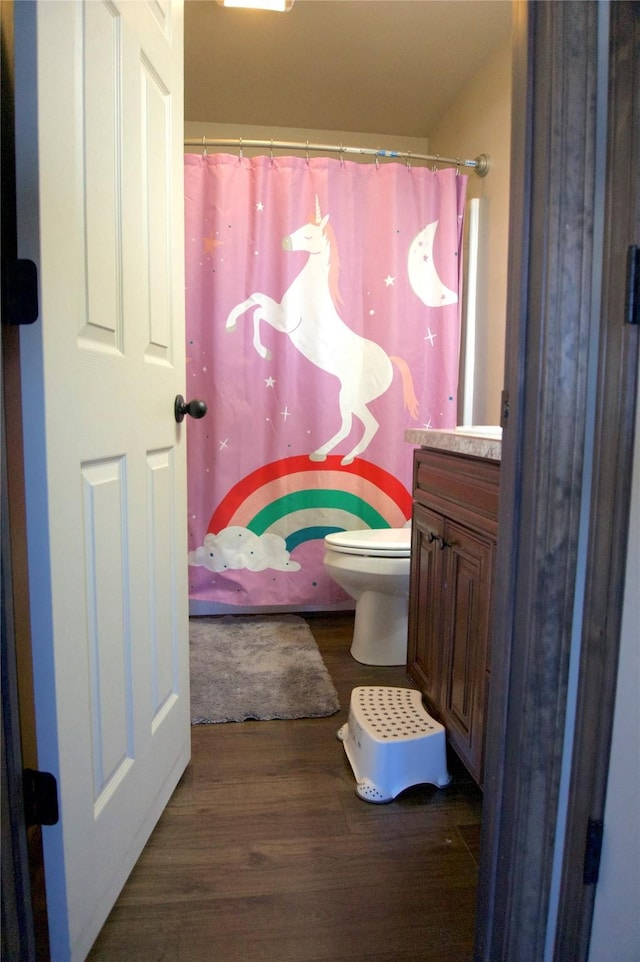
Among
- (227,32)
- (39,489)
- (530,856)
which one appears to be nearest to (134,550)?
(39,489)

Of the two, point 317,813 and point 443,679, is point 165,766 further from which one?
point 443,679

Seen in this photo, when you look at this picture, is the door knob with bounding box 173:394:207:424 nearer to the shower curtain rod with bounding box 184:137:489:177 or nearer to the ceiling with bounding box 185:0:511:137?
the shower curtain rod with bounding box 184:137:489:177

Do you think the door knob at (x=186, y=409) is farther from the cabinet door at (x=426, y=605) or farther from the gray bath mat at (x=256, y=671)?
the gray bath mat at (x=256, y=671)

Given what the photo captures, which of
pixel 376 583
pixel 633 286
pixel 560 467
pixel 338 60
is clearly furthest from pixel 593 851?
pixel 338 60

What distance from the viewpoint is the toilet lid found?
1877 millimetres

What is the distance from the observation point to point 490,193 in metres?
Result: 2.29

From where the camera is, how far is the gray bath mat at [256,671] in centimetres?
173

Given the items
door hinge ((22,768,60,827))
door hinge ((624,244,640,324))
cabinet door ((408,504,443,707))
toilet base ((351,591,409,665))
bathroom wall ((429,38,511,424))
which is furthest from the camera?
bathroom wall ((429,38,511,424))

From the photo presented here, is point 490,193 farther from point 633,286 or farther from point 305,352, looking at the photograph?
point 633,286

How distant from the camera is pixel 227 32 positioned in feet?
6.69

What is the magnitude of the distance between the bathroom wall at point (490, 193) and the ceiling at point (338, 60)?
83 mm

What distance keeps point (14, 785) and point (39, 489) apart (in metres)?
0.40

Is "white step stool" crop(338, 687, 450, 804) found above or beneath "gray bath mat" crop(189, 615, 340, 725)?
above

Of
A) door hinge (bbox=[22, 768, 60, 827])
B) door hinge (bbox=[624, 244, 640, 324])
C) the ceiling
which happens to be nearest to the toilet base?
door hinge (bbox=[22, 768, 60, 827])
